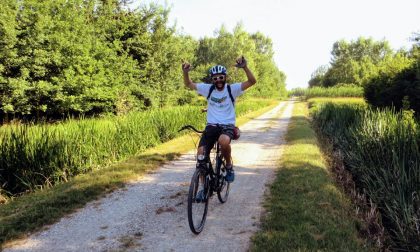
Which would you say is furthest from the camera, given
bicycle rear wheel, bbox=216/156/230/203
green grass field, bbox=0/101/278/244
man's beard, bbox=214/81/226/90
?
bicycle rear wheel, bbox=216/156/230/203

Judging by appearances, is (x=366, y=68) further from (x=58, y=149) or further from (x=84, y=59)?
(x=58, y=149)

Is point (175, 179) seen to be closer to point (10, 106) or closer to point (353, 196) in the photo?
point (353, 196)

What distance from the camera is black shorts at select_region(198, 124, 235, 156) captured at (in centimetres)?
495

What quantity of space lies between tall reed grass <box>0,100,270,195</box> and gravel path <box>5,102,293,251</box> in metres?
1.96

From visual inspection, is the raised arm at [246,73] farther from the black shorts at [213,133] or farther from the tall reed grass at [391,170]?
the tall reed grass at [391,170]

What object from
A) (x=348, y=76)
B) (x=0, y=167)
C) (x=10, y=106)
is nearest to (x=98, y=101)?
(x=10, y=106)

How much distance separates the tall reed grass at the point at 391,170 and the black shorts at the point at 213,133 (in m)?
2.61

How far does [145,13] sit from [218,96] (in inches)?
757

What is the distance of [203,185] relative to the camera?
15.8 feet

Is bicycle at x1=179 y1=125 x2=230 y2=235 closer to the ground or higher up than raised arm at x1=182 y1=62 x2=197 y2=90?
closer to the ground

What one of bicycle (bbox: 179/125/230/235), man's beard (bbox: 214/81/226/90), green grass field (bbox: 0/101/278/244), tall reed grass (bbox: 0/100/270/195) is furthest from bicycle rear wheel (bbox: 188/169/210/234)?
tall reed grass (bbox: 0/100/270/195)

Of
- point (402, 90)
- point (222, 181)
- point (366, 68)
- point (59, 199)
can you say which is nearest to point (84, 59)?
point (59, 199)

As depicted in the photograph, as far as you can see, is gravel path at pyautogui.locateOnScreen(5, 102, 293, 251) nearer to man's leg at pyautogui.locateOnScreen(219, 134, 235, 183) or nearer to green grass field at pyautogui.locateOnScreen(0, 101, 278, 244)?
green grass field at pyautogui.locateOnScreen(0, 101, 278, 244)

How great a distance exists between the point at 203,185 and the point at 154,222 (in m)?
0.98
